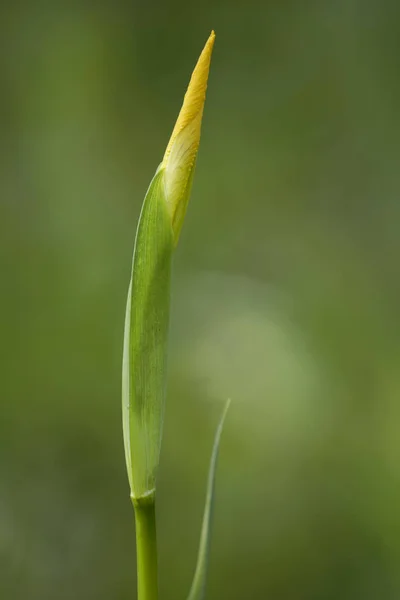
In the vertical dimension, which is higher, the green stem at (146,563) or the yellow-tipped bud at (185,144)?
the yellow-tipped bud at (185,144)

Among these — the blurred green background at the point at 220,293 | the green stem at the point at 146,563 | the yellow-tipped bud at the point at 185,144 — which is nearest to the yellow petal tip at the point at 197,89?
the yellow-tipped bud at the point at 185,144

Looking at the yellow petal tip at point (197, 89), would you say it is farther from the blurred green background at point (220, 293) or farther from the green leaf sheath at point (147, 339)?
the blurred green background at point (220, 293)

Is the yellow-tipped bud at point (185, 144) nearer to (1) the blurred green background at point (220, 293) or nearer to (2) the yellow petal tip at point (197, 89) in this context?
(2) the yellow petal tip at point (197, 89)

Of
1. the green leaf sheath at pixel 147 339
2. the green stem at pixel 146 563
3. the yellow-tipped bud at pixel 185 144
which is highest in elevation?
the yellow-tipped bud at pixel 185 144

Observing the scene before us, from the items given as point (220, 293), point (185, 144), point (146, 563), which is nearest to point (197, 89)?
point (185, 144)

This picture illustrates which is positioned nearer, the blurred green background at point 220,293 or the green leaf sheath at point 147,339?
the green leaf sheath at point 147,339

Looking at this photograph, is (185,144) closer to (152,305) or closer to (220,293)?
(152,305)
